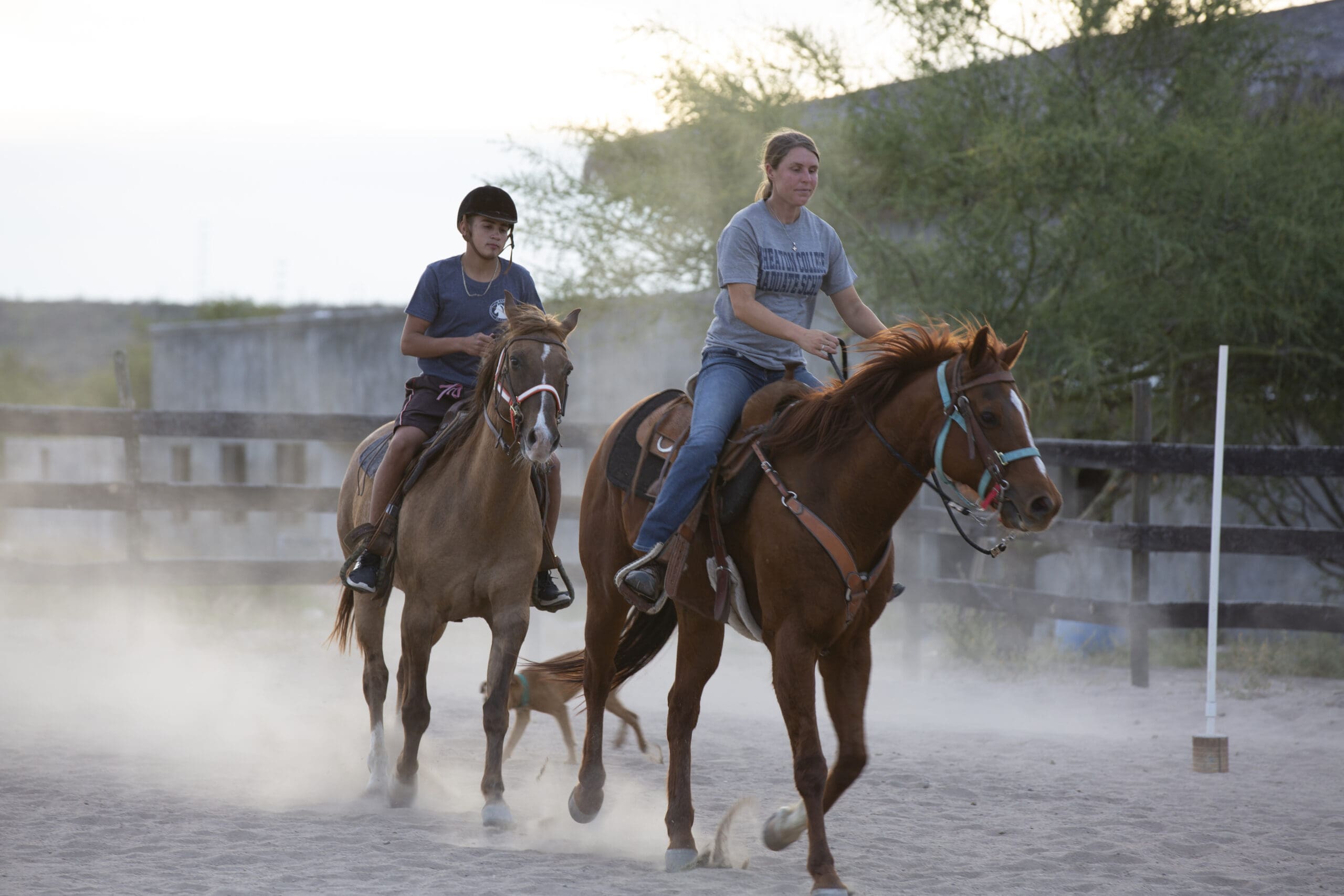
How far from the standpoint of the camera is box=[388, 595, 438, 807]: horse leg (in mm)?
5465

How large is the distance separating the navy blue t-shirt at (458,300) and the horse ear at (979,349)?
7.80 ft

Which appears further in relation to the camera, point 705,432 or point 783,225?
point 783,225

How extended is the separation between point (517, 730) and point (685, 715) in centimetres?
211

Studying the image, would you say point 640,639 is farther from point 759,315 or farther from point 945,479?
point 945,479

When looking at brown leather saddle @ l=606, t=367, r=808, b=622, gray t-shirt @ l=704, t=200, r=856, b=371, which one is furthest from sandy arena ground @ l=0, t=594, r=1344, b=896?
gray t-shirt @ l=704, t=200, r=856, b=371

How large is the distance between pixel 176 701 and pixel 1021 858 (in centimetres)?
550

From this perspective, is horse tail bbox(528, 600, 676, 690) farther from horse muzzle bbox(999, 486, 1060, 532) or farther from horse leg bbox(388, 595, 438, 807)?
horse muzzle bbox(999, 486, 1060, 532)

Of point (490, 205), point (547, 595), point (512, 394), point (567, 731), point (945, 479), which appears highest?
point (490, 205)

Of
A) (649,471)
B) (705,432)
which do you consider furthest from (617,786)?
(705,432)

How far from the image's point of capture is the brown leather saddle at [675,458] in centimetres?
458

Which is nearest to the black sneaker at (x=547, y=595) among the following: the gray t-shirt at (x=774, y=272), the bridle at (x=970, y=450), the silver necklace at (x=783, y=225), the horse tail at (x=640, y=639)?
the horse tail at (x=640, y=639)

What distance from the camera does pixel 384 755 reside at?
5.80m

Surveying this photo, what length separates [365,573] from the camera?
565 centimetres

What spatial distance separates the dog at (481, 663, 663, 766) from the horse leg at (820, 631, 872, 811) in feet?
6.23
